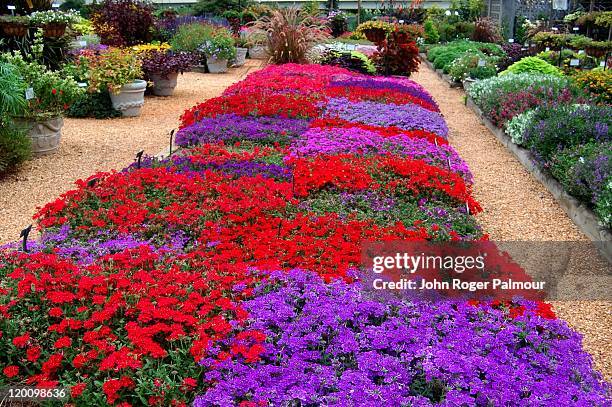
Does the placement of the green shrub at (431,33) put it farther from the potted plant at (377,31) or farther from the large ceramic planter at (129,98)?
the large ceramic planter at (129,98)

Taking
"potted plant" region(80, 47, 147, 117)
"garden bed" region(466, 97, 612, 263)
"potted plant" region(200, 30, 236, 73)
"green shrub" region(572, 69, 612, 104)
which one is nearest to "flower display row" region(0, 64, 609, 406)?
"garden bed" region(466, 97, 612, 263)

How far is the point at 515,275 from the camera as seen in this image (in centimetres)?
370

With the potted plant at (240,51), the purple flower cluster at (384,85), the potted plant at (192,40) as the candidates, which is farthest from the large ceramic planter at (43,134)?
the potted plant at (240,51)

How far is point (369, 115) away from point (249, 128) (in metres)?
1.96

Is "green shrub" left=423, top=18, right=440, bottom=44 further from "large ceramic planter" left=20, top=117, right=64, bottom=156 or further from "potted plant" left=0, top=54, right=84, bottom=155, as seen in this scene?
"large ceramic planter" left=20, top=117, right=64, bottom=156

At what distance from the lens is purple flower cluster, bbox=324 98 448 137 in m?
8.19

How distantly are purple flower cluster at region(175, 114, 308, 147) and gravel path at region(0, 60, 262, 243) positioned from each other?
79 centimetres

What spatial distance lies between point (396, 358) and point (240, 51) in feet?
57.2

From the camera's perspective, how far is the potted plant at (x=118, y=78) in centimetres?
1012

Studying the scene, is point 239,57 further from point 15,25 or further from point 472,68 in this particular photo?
A: point 15,25

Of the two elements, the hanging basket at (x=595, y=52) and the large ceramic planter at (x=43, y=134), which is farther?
the hanging basket at (x=595, y=52)

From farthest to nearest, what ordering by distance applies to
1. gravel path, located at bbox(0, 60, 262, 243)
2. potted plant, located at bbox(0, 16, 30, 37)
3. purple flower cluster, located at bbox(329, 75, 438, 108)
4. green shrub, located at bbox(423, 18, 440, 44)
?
green shrub, located at bbox(423, 18, 440, 44) < purple flower cluster, located at bbox(329, 75, 438, 108) < potted plant, located at bbox(0, 16, 30, 37) < gravel path, located at bbox(0, 60, 262, 243)

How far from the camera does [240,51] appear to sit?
63.2 ft

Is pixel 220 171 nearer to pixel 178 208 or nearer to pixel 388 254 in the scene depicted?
pixel 178 208
